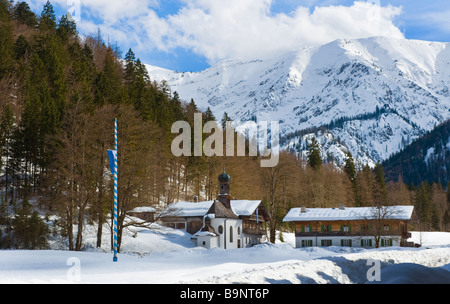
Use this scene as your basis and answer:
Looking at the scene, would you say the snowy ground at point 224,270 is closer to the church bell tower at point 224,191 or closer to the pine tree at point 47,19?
the church bell tower at point 224,191

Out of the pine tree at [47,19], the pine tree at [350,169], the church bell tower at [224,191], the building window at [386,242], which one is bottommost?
the building window at [386,242]

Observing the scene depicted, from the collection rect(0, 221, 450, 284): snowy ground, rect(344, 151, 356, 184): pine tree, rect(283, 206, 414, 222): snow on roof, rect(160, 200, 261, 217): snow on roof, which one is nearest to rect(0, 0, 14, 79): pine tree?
rect(160, 200, 261, 217): snow on roof

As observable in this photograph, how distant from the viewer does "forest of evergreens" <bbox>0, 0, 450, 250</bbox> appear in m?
40.0

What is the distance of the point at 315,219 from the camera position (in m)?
69.4

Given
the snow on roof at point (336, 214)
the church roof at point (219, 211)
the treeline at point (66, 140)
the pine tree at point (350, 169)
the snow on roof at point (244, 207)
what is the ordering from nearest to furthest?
1. the treeline at point (66, 140)
2. the church roof at point (219, 211)
3. the snow on roof at point (244, 207)
4. the snow on roof at point (336, 214)
5. the pine tree at point (350, 169)

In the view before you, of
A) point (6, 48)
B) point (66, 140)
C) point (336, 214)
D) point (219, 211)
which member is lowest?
point (336, 214)

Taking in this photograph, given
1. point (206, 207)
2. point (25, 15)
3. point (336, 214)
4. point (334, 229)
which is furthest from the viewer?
point (25, 15)

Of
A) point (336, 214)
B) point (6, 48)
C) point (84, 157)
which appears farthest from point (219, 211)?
point (6, 48)

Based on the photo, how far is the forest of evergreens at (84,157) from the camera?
131ft

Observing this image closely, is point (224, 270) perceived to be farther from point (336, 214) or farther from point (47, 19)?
point (47, 19)

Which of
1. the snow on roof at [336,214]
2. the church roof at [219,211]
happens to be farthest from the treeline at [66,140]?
the snow on roof at [336,214]

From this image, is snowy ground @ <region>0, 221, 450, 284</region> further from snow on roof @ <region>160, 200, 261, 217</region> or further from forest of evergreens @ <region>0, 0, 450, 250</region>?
snow on roof @ <region>160, 200, 261, 217</region>

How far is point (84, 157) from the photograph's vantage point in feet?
132
